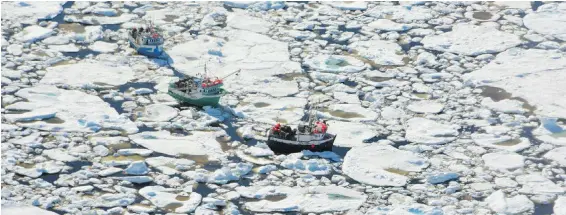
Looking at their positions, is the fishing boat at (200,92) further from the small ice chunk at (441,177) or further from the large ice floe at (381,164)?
the small ice chunk at (441,177)

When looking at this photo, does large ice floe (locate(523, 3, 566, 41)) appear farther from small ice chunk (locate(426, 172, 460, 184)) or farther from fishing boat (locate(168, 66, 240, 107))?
fishing boat (locate(168, 66, 240, 107))

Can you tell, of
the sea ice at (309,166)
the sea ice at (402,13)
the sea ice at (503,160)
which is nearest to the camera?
the sea ice at (309,166)

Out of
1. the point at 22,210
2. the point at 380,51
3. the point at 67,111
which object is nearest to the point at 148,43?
the point at 67,111

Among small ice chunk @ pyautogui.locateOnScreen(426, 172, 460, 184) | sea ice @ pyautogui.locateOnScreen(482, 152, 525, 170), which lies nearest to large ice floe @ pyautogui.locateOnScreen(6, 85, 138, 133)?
small ice chunk @ pyautogui.locateOnScreen(426, 172, 460, 184)

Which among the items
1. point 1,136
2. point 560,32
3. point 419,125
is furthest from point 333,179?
point 560,32

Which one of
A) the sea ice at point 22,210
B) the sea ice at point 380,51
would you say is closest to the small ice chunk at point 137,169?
the sea ice at point 22,210

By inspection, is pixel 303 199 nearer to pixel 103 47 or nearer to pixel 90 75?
pixel 90 75
